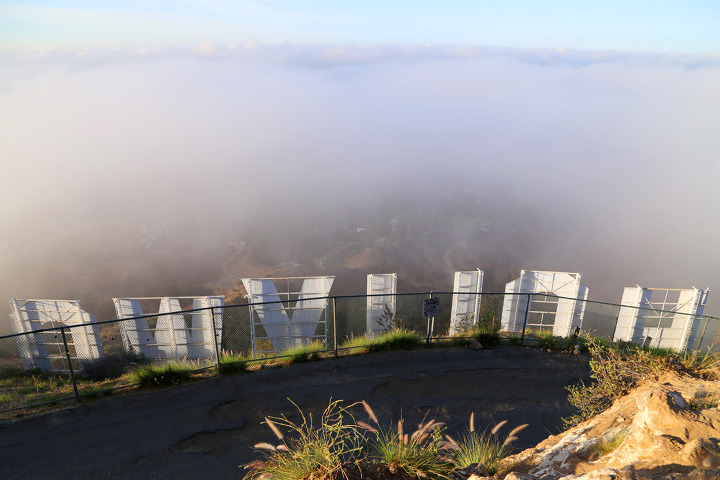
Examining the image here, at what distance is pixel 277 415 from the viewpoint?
8.55 metres

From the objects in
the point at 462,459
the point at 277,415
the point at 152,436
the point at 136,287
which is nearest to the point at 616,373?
the point at 462,459

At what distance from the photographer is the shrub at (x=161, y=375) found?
9216 mm

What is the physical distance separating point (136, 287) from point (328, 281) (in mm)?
66170

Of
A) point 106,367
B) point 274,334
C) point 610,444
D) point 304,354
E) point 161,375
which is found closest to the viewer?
point 610,444

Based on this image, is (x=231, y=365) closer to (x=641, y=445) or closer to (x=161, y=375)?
(x=161, y=375)

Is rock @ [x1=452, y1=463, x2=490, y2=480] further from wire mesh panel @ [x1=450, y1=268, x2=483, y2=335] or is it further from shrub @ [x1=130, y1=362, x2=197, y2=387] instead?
wire mesh panel @ [x1=450, y1=268, x2=483, y2=335]

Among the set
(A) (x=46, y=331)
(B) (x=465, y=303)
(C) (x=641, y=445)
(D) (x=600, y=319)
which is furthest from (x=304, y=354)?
(D) (x=600, y=319)

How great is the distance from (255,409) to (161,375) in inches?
92.0

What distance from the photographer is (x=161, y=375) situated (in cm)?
928

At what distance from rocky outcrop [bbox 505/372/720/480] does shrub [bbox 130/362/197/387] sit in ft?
23.1

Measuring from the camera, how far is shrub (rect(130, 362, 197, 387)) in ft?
30.2

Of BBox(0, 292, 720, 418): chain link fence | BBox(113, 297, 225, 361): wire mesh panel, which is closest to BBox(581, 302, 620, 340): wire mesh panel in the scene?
BBox(0, 292, 720, 418): chain link fence

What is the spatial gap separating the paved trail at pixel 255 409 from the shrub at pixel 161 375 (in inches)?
11.3

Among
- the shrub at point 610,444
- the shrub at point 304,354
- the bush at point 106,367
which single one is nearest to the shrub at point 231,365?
the shrub at point 304,354
